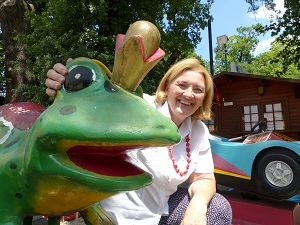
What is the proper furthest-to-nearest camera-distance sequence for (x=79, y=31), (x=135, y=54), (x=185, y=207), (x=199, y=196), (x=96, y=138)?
(x=79, y=31)
(x=185, y=207)
(x=199, y=196)
(x=135, y=54)
(x=96, y=138)

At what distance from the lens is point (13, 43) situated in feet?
21.4

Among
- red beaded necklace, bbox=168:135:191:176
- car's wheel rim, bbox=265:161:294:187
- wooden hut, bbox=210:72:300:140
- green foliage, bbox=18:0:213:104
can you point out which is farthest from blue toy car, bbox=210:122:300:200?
wooden hut, bbox=210:72:300:140

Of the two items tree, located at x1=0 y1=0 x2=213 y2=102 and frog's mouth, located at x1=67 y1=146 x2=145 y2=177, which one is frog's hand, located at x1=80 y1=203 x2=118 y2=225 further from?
tree, located at x1=0 y1=0 x2=213 y2=102

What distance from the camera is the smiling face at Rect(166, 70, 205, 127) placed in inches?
56.1

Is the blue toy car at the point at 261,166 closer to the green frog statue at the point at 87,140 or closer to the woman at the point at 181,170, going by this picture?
the woman at the point at 181,170

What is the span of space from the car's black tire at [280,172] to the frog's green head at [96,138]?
2265 millimetres

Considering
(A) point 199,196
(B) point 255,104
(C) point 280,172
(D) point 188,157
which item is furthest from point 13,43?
(A) point 199,196

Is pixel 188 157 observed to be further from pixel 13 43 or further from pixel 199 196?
pixel 13 43

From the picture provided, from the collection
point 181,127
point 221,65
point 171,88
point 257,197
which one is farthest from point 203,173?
point 221,65

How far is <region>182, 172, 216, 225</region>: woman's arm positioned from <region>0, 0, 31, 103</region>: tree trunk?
5.42m

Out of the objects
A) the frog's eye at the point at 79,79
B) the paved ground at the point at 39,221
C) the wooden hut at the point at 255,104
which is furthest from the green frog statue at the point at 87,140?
the wooden hut at the point at 255,104

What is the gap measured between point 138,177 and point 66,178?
17 centimetres

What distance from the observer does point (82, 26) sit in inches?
216

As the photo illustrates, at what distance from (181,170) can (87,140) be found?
781mm
